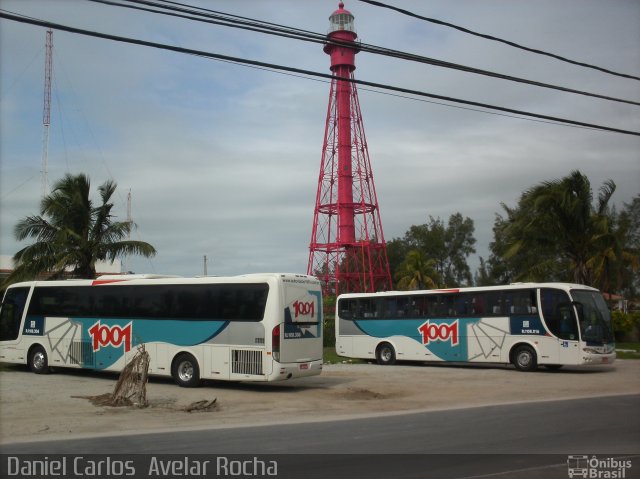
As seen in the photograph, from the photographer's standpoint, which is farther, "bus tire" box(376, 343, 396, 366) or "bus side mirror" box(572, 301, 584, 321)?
"bus tire" box(376, 343, 396, 366)

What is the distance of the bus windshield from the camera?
2186 cm

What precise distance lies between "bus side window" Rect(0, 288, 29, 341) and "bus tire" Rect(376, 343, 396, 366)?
1346 cm

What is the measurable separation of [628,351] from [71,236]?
26266 mm

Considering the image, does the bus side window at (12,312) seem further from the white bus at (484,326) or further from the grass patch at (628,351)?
the grass patch at (628,351)

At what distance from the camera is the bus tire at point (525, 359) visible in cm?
2261

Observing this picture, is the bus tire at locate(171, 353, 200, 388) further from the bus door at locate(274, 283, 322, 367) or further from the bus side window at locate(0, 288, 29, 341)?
the bus side window at locate(0, 288, 29, 341)

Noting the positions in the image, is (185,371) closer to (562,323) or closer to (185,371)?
(185,371)

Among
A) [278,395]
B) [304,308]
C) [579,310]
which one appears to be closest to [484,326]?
[579,310]

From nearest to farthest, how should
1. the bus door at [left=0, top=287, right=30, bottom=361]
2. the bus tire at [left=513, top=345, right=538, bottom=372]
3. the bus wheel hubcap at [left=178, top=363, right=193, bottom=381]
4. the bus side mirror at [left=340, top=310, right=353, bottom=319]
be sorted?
the bus wheel hubcap at [left=178, top=363, right=193, bottom=381]
the bus door at [left=0, top=287, right=30, bottom=361]
the bus tire at [left=513, top=345, right=538, bottom=372]
the bus side mirror at [left=340, top=310, right=353, bottom=319]

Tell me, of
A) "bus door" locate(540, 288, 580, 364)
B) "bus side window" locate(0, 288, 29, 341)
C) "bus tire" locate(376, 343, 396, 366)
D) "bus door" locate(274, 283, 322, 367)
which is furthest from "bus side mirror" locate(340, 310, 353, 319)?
"bus side window" locate(0, 288, 29, 341)

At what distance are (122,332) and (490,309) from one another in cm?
1269

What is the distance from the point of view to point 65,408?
44.3 feet

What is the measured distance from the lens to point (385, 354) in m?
27.0

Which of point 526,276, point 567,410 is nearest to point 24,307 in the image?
point 567,410
